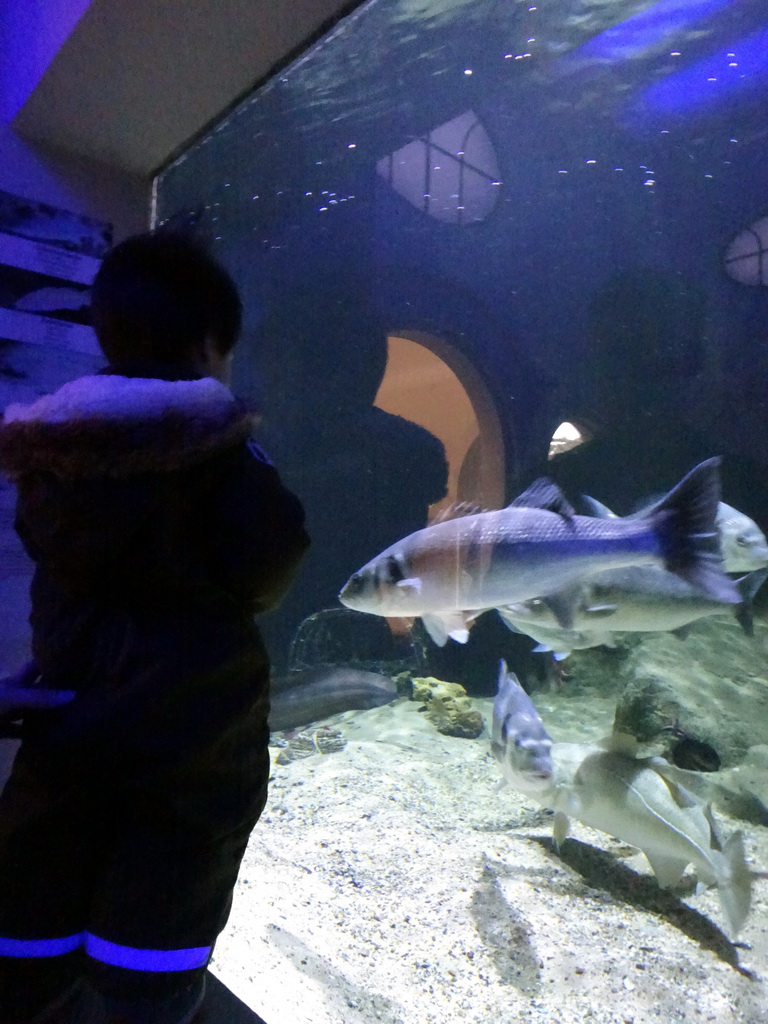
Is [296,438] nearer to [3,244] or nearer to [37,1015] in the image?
[3,244]

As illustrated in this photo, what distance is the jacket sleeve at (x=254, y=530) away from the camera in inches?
41.6

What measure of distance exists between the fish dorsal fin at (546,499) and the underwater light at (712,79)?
28.1ft

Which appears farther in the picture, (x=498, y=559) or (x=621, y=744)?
(x=621, y=744)

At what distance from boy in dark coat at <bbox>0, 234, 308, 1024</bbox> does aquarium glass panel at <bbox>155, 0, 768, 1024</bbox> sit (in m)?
0.31

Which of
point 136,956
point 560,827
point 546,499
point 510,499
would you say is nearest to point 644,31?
point 510,499

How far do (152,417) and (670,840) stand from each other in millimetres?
2580

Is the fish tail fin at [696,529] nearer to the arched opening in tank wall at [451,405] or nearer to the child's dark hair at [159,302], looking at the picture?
the child's dark hair at [159,302]

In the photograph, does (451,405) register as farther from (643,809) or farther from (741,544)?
(643,809)

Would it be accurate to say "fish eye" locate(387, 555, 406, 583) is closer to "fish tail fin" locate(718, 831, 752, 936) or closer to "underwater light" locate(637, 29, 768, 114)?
"fish tail fin" locate(718, 831, 752, 936)

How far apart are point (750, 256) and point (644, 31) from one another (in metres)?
3.42

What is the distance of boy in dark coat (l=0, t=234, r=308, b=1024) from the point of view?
1.02 meters

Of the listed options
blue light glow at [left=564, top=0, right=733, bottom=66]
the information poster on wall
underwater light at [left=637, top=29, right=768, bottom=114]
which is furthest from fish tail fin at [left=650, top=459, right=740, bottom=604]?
underwater light at [left=637, top=29, right=768, bottom=114]

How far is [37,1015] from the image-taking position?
1.10 meters

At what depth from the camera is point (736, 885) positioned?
2211 mm
